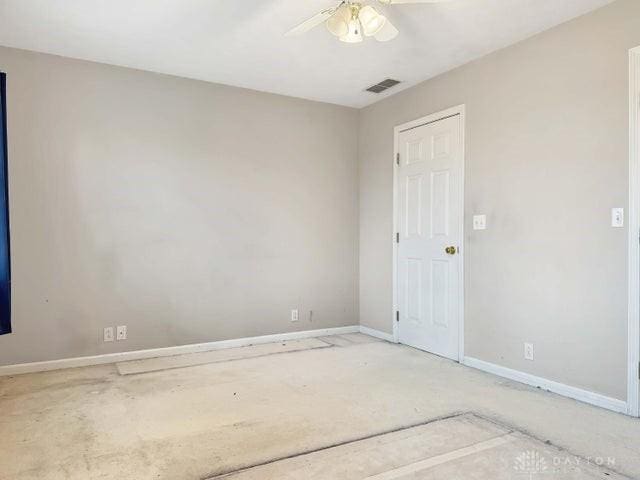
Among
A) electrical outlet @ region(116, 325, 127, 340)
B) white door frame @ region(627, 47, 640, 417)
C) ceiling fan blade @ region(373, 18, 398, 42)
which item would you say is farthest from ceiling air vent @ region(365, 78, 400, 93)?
electrical outlet @ region(116, 325, 127, 340)

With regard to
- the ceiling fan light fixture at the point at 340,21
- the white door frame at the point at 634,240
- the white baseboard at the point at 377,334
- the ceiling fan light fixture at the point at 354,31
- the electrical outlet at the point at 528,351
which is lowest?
the white baseboard at the point at 377,334

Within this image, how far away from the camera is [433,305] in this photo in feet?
13.4

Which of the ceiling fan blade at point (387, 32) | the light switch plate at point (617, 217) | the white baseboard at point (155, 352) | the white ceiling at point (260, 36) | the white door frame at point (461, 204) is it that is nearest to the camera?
the ceiling fan blade at point (387, 32)

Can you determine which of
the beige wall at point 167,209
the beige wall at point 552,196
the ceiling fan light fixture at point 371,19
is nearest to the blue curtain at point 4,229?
the beige wall at point 167,209

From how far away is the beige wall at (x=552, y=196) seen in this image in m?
2.74

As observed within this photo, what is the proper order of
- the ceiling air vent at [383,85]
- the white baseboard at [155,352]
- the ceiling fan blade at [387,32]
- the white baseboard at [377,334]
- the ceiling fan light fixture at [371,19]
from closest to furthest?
the ceiling fan light fixture at [371,19]
the ceiling fan blade at [387,32]
the white baseboard at [155,352]
the ceiling air vent at [383,85]
the white baseboard at [377,334]

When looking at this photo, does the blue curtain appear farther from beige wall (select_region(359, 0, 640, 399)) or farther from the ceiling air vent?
beige wall (select_region(359, 0, 640, 399))

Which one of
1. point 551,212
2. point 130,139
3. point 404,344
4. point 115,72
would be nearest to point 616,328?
point 551,212

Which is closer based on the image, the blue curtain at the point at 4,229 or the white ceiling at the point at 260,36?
the white ceiling at the point at 260,36

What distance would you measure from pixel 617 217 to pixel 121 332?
3872 millimetres

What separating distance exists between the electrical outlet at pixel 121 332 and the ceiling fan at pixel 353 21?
280cm

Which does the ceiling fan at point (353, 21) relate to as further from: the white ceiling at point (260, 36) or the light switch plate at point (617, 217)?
the light switch plate at point (617, 217)

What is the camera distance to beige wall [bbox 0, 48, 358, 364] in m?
3.56

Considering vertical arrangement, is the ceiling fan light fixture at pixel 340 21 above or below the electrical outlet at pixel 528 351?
above
